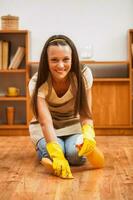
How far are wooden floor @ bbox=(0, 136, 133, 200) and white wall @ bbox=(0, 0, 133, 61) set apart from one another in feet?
5.30

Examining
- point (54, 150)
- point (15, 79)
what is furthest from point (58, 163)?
point (15, 79)

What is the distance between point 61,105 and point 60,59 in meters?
0.37

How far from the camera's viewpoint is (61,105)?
2.92m

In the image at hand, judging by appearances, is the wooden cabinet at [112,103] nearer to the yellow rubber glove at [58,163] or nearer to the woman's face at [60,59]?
the woman's face at [60,59]

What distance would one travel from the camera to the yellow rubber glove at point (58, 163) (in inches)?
97.6

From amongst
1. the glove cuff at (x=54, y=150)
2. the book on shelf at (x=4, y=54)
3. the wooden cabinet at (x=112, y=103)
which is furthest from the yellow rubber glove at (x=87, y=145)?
the book on shelf at (x=4, y=54)

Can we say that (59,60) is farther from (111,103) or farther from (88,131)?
(111,103)

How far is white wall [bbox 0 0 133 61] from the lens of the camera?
15.4ft

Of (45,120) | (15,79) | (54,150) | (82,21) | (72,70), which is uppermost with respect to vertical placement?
(82,21)

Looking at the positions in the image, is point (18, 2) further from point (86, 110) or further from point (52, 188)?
point (52, 188)

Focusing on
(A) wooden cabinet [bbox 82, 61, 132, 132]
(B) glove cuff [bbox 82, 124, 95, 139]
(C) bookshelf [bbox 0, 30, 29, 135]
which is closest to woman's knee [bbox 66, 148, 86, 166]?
(B) glove cuff [bbox 82, 124, 95, 139]

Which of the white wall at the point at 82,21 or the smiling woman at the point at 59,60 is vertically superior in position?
the white wall at the point at 82,21

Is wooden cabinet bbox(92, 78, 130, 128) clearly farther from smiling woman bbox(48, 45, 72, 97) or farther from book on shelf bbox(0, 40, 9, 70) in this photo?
smiling woman bbox(48, 45, 72, 97)

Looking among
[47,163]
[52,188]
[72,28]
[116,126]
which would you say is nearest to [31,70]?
[72,28]
